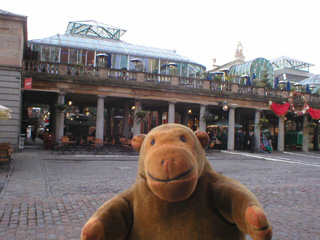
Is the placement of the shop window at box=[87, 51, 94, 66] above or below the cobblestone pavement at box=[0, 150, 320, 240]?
above

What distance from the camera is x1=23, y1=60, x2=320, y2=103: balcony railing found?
65.4 feet

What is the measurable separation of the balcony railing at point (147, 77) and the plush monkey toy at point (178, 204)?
751 inches

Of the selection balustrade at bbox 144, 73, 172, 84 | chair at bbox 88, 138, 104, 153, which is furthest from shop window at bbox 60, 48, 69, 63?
chair at bbox 88, 138, 104, 153

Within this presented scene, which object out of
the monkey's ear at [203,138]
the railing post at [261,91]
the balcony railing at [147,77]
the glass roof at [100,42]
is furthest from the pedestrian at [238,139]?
the monkey's ear at [203,138]

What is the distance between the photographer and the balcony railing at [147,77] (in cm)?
1994

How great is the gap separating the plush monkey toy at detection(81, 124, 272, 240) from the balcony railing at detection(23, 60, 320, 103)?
19065 mm

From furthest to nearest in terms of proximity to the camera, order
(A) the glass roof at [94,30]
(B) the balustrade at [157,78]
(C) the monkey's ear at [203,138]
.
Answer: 1. (A) the glass roof at [94,30]
2. (B) the balustrade at [157,78]
3. (C) the monkey's ear at [203,138]

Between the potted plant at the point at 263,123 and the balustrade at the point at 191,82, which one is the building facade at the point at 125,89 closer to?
the balustrade at the point at 191,82

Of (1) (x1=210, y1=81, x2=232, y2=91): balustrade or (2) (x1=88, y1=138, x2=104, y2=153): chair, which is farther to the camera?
(1) (x1=210, y1=81, x2=232, y2=91): balustrade

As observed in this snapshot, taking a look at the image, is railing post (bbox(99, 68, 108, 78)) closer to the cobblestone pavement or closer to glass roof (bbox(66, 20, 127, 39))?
the cobblestone pavement

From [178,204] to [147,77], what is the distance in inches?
818

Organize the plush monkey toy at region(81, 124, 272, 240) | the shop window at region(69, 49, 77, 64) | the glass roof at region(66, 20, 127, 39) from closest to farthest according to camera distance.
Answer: the plush monkey toy at region(81, 124, 272, 240) < the shop window at region(69, 49, 77, 64) < the glass roof at region(66, 20, 127, 39)

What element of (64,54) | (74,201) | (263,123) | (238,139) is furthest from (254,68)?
(74,201)

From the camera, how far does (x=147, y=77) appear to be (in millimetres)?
22609
